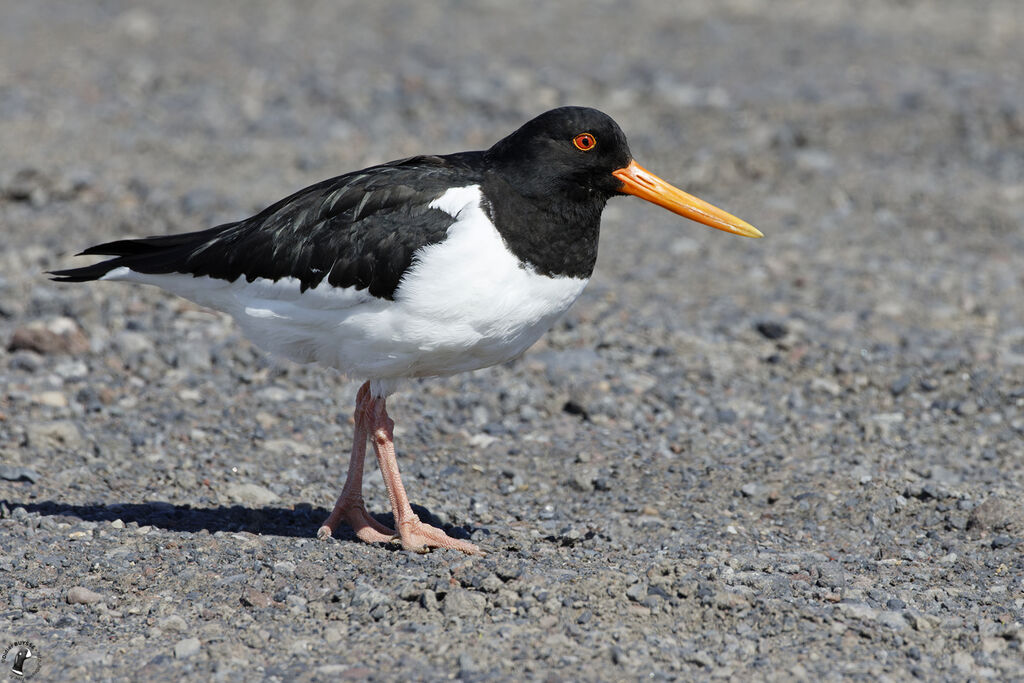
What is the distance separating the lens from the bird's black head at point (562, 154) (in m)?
5.58

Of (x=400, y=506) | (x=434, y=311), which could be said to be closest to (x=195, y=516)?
(x=400, y=506)

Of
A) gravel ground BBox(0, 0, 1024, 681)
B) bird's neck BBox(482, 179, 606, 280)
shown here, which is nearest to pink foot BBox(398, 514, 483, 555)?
gravel ground BBox(0, 0, 1024, 681)

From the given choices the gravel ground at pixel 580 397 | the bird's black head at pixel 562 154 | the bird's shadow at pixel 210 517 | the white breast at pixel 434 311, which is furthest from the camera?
the bird's shadow at pixel 210 517

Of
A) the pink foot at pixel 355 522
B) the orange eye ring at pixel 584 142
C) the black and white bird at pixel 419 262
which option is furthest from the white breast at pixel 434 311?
the pink foot at pixel 355 522

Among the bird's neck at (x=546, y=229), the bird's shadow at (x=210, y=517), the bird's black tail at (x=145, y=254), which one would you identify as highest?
the bird's neck at (x=546, y=229)

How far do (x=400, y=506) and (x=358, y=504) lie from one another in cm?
36

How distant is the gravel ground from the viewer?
4.95m

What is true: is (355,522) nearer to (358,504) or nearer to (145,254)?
(358,504)

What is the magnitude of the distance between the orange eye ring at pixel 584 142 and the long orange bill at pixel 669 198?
0.19m

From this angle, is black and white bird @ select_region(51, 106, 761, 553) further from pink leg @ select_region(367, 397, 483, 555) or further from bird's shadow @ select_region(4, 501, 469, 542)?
bird's shadow @ select_region(4, 501, 469, 542)

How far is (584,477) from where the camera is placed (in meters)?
6.78

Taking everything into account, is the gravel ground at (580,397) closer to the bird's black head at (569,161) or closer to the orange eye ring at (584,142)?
the bird's black head at (569,161)

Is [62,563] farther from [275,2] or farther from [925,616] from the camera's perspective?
[275,2]

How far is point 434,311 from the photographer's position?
17.4 ft
